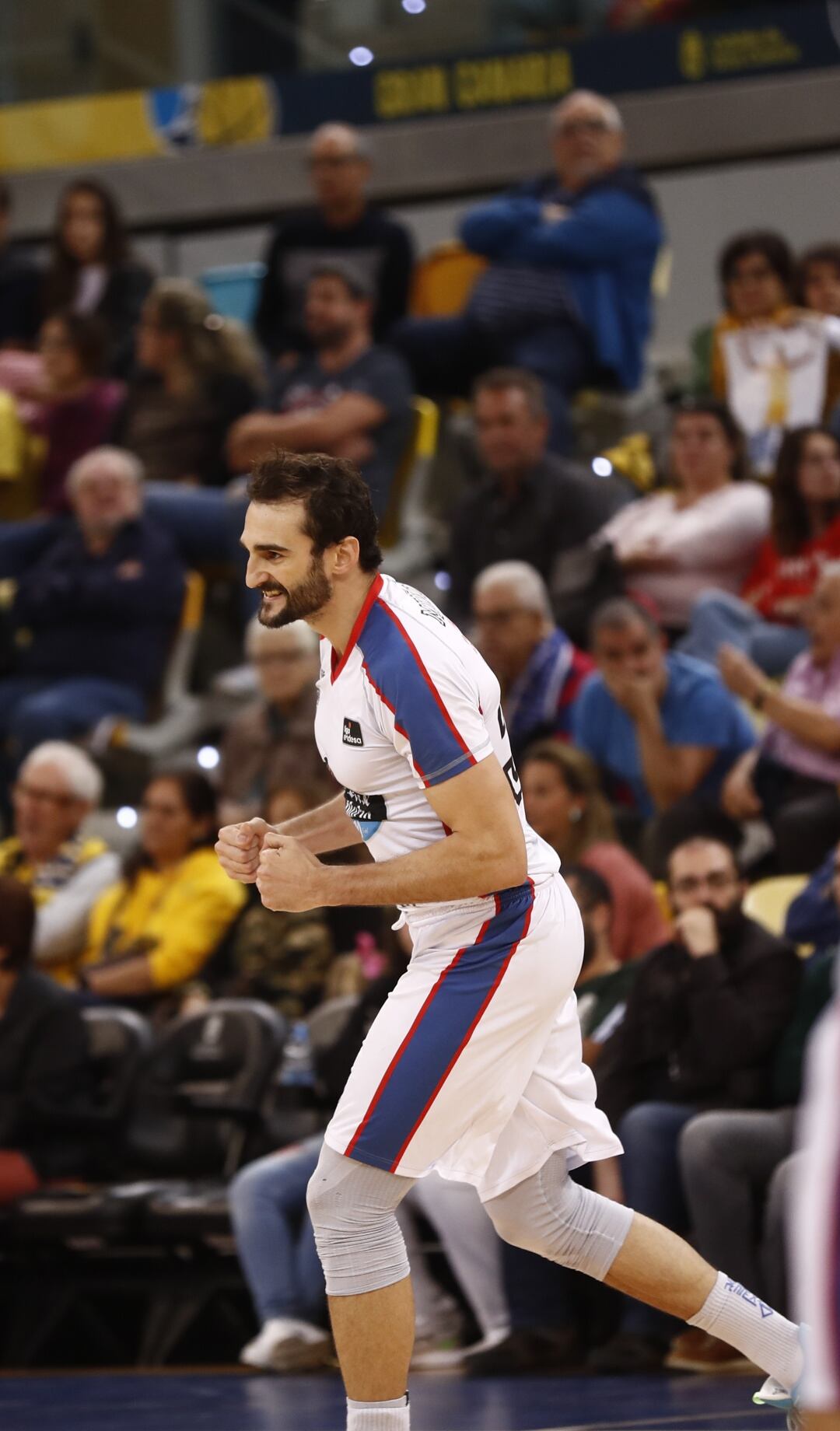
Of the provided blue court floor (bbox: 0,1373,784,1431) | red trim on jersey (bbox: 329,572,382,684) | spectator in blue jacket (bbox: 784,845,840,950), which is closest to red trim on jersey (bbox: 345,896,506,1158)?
red trim on jersey (bbox: 329,572,382,684)

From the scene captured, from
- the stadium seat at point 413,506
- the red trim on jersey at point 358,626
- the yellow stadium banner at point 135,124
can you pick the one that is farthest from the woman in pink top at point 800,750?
the yellow stadium banner at point 135,124

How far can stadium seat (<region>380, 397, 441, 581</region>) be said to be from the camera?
1052 centimetres

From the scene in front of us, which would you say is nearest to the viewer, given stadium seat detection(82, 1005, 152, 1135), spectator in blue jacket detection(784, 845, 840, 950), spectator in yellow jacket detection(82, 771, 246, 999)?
spectator in blue jacket detection(784, 845, 840, 950)

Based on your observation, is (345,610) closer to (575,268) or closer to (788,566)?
(788,566)

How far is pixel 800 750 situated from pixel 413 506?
11.7 feet

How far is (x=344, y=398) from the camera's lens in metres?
10.2

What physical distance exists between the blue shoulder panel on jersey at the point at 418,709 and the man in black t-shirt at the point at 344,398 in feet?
19.9

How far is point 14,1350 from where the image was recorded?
7.35 metres

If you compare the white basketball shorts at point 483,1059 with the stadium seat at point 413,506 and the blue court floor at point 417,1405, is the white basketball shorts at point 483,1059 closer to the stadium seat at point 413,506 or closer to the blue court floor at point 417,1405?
the blue court floor at point 417,1405

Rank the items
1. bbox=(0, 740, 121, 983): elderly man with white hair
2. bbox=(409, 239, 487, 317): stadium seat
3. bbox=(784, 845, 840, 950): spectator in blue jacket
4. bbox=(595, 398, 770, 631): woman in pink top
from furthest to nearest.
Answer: bbox=(409, 239, 487, 317): stadium seat, bbox=(595, 398, 770, 631): woman in pink top, bbox=(0, 740, 121, 983): elderly man with white hair, bbox=(784, 845, 840, 950): spectator in blue jacket

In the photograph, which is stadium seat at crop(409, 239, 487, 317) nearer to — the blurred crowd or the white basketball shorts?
the blurred crowd

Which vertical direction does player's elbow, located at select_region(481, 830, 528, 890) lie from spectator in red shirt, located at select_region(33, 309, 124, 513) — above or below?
below

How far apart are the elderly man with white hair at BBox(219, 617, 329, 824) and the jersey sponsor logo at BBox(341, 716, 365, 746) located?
4.46 metres

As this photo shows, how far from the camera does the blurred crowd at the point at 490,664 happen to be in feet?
21.4
